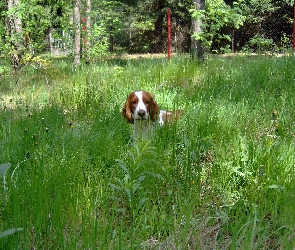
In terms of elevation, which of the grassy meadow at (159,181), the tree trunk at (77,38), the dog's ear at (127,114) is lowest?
the grassy meadow at (159,181)

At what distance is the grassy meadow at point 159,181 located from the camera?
5.98 feet

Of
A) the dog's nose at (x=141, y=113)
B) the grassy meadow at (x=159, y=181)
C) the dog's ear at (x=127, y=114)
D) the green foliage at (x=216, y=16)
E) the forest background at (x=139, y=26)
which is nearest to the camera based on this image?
the grassy meadow at (x=159, y=181)

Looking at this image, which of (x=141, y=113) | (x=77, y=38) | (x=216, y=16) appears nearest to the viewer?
(x=141, y=113)

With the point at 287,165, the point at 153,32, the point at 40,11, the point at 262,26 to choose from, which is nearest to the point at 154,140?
the point at 287,165

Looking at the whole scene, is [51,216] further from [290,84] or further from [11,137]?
Answer: [290,84]

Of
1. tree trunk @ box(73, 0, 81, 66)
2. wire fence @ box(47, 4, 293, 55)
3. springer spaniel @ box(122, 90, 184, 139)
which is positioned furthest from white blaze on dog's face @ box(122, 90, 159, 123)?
wire fence @ box(47, 4, 293, 55)

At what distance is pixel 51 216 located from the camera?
73.1 inches

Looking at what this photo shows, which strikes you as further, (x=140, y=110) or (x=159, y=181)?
(x=140, y=110)

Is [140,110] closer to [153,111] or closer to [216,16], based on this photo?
[153,111]

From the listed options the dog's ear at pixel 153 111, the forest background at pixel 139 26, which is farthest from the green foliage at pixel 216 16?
the dog's ear at pixel 153 111

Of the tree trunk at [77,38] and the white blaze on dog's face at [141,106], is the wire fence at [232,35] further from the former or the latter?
the white blaze on dog's face at [141,106]

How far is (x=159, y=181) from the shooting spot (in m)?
2.38

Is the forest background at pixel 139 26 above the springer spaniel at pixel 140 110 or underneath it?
above

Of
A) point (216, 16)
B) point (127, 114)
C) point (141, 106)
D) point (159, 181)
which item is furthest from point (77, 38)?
point (159, 181)
